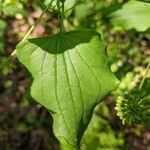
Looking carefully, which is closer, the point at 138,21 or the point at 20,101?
the point at 138,21

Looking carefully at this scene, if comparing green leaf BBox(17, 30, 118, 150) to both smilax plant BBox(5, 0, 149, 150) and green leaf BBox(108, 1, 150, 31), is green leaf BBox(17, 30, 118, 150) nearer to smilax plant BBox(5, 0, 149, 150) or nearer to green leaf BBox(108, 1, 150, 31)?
smilax plant BBox(5, 0, 149, 150)

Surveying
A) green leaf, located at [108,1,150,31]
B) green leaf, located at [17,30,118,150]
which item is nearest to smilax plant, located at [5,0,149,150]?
green leaf, located at [17,30,118,150]

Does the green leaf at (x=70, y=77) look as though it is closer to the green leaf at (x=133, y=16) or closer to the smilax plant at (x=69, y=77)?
the smilax plant at (x=69, y=77)

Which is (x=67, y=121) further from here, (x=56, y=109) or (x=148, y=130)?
(x=148, y=130)

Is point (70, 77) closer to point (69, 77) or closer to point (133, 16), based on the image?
point (69, 77)

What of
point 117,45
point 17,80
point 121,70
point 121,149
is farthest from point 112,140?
point 17,80

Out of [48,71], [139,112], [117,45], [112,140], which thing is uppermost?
[48,71]

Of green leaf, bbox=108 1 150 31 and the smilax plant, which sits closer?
the smilax plant
